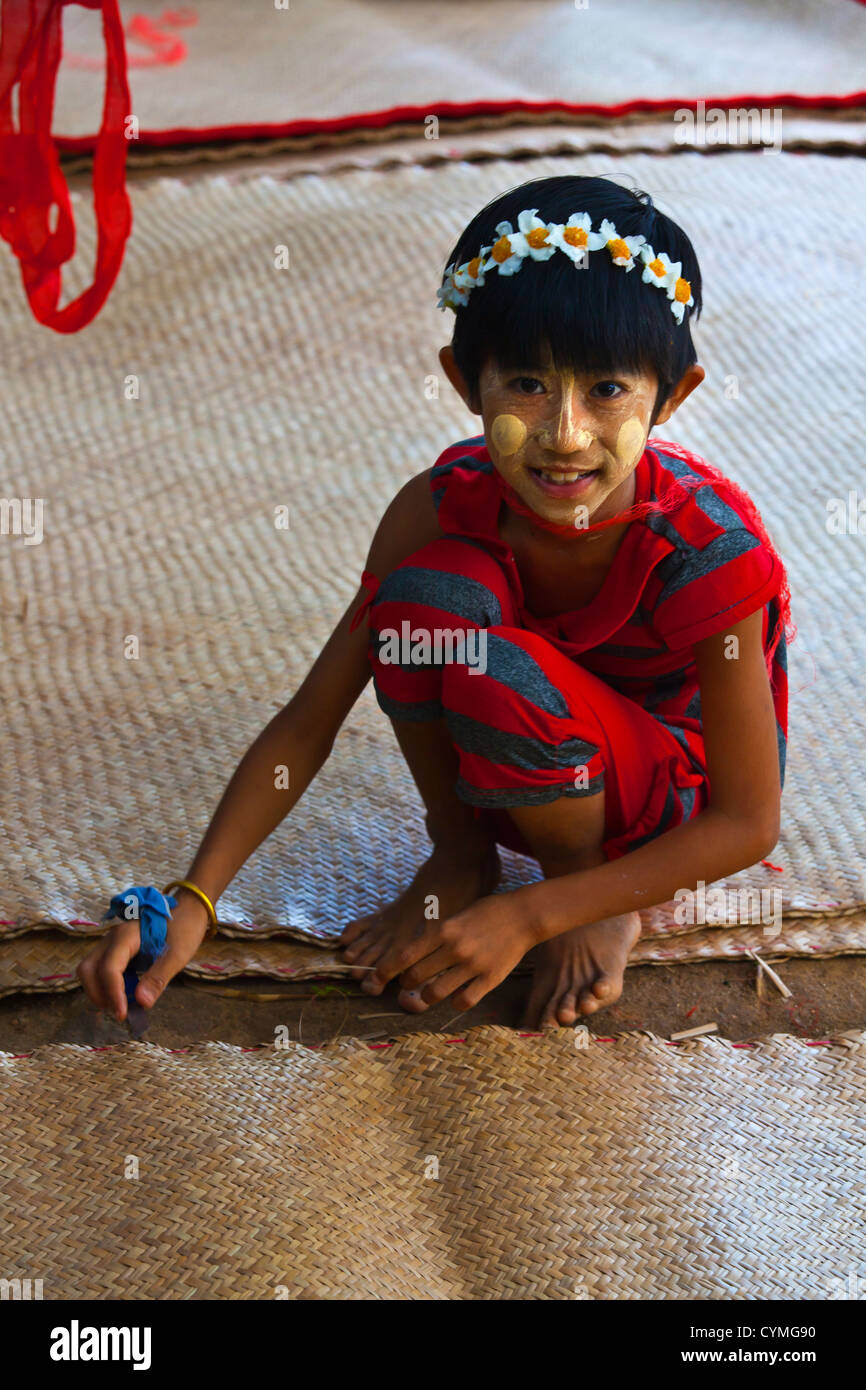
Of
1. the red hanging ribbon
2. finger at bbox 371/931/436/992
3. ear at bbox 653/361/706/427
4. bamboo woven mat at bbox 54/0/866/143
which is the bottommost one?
finger at bbox 371/931/436/992

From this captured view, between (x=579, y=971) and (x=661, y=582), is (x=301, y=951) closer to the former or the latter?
(x=579, y=971)

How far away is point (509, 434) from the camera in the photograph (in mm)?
977

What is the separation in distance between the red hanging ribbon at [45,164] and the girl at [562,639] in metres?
→ 0.46

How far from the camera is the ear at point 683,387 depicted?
1034mm

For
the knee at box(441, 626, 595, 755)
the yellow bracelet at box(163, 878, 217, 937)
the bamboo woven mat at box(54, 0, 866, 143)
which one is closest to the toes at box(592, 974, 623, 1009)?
the knee at box(441, 626, 595, 755)

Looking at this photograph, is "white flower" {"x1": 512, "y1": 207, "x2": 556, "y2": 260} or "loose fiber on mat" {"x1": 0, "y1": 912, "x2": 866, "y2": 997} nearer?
"white flower" {"x1": 512, "y1": 207, "x2": 556, "y2": 260}

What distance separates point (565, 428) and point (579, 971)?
1.61ft

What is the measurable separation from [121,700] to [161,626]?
0.14 metres

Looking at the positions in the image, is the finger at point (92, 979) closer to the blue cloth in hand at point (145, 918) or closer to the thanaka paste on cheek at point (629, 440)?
the blue cloth in hand at point (145, 918)

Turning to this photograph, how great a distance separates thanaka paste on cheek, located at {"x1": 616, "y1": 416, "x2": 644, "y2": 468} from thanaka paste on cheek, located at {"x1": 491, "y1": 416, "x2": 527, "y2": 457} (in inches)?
2.7

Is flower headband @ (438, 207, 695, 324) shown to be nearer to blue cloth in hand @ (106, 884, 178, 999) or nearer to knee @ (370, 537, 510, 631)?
knee @ (370, 537, 510, 631)

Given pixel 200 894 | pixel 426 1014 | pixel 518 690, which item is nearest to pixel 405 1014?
pixel 426 1014

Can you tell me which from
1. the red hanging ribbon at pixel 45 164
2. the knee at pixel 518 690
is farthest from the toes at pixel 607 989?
the red hanging ribbon at pixel 45 164

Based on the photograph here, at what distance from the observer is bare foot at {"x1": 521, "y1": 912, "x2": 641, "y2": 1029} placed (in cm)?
118
